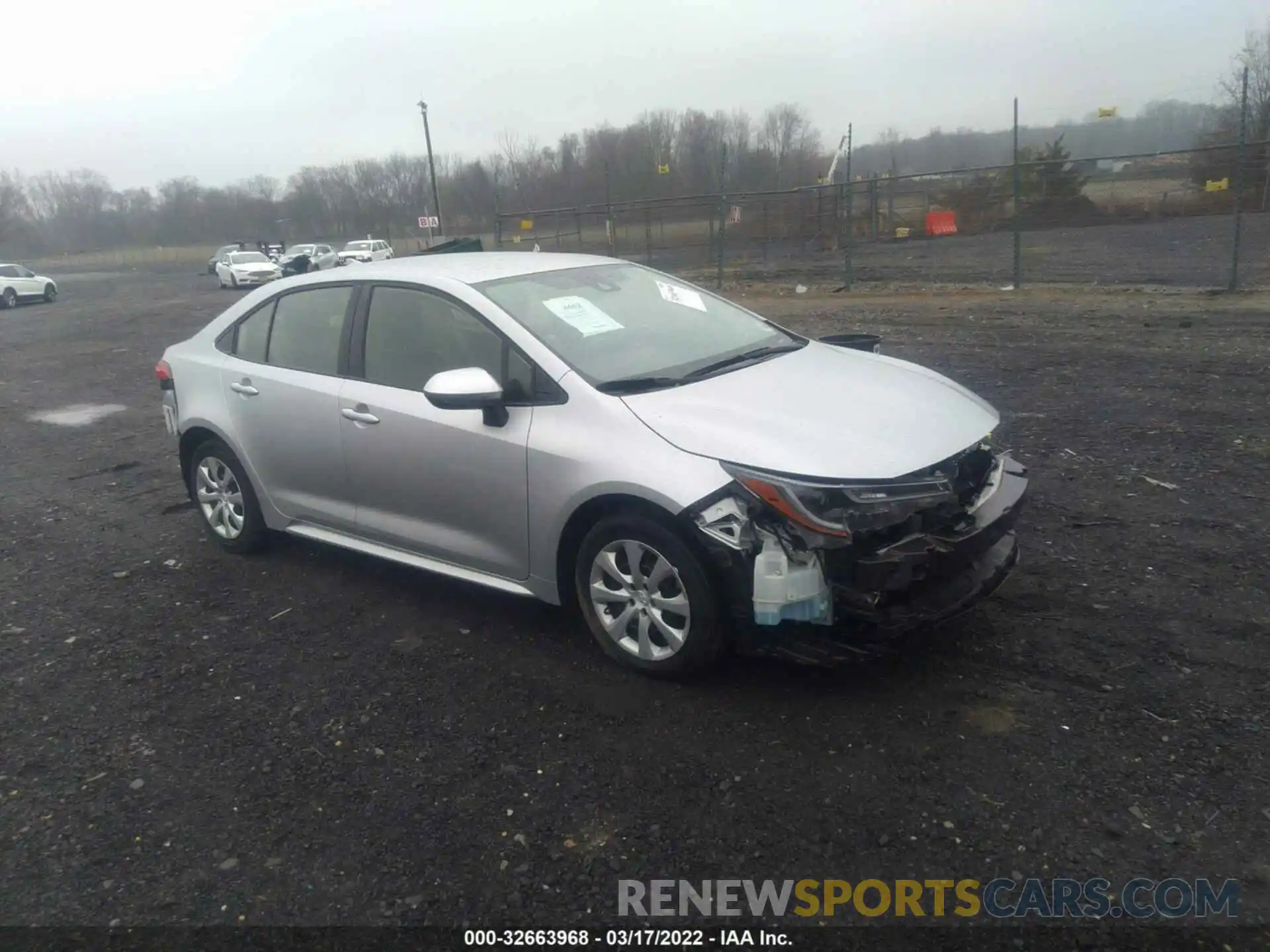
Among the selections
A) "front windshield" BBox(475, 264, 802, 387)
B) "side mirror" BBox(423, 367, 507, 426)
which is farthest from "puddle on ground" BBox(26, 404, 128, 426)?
"side mirror" BBox(423, 367, 507, 426)

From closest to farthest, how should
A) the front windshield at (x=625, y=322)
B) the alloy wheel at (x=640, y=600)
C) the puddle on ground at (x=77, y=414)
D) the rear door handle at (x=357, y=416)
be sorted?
the alloy wheel at (x=640, y=600) → the front windshield at (x=625, y=322) → the rear door handle at (x=357, y=416) → the puddle on ground at (x=77, y=414)

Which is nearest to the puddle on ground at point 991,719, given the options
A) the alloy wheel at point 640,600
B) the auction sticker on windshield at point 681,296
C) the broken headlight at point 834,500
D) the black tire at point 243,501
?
the broken headlight at point 834,500

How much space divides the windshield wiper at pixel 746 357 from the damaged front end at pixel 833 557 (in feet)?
2.86

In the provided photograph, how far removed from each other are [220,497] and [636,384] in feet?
9.32

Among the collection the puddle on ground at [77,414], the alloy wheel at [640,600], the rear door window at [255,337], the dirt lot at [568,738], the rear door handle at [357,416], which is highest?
the rear door window at [255,337]

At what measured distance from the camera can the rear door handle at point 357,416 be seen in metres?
4.52

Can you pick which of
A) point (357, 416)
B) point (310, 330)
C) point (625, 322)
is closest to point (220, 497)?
point (310, 330)

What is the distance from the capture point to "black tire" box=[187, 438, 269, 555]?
17.5 feet

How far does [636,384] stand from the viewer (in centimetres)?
398

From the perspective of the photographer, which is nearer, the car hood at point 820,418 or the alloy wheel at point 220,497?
the car hood at point 820,418

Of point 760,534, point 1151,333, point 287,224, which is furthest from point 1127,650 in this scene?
point 287,224

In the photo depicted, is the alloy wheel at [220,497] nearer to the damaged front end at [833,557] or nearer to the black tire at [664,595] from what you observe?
the black tire at [664,595]

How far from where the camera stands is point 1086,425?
7070mm

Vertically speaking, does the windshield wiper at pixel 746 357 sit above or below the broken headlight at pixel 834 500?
above
